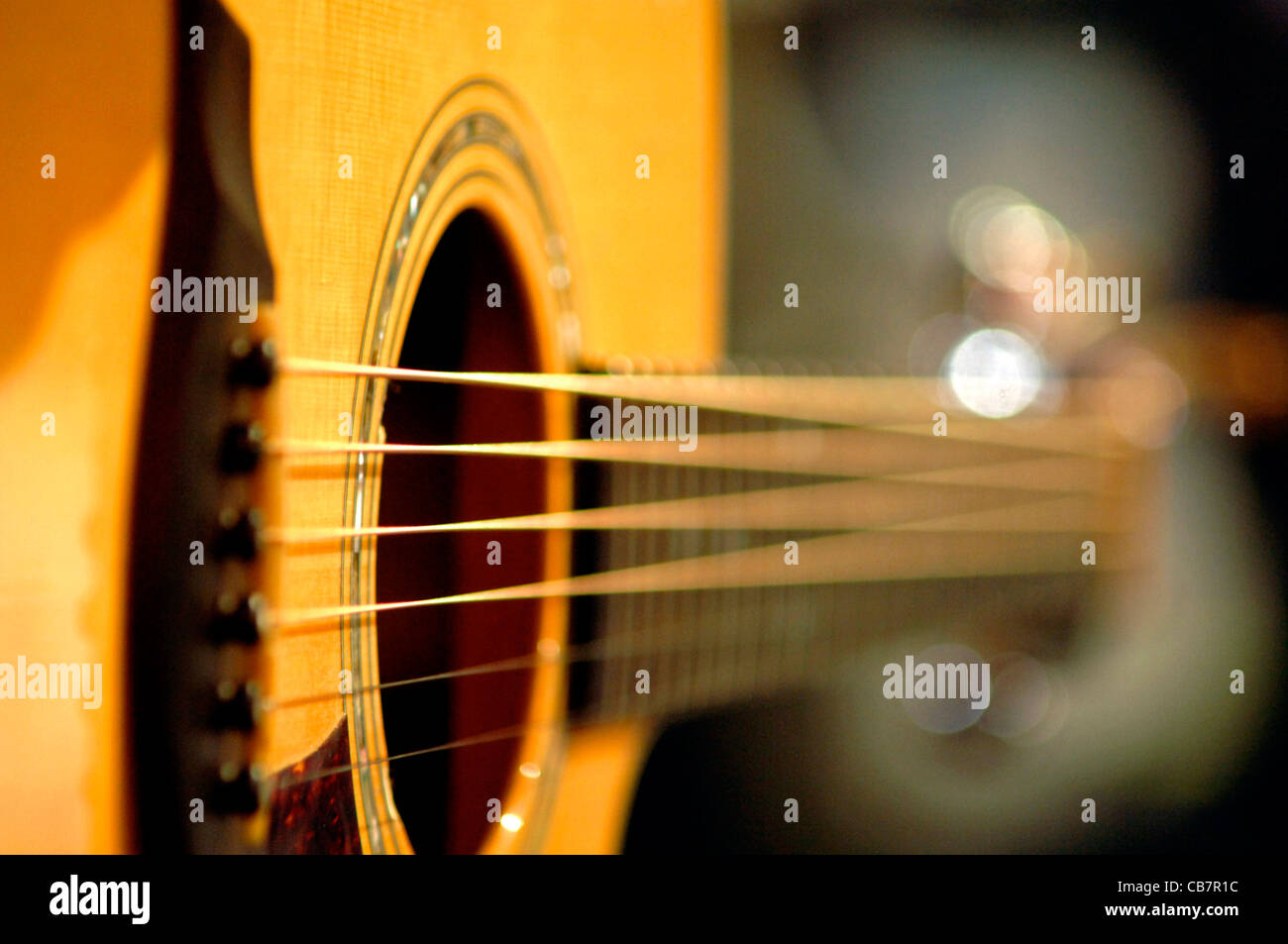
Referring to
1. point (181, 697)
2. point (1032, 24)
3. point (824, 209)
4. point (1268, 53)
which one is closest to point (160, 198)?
point (181, 697)

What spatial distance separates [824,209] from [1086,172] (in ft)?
0.97

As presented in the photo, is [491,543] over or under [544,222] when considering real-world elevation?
under

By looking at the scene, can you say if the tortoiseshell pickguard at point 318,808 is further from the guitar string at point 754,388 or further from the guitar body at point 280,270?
the guitar string at point 754,388

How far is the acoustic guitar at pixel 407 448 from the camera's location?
25 cm

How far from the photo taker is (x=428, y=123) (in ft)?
1.14

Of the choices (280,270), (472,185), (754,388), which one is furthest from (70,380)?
(754,388)

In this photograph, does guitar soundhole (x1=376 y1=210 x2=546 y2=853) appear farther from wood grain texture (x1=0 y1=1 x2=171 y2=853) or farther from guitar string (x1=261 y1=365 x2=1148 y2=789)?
wood grain texture (x1=0 y1=1 x2=171 y2=853)

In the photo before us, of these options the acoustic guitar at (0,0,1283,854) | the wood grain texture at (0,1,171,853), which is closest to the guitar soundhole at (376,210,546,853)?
the acoustic guitar at (0,0,1283,854)

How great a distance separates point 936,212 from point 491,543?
0.52m

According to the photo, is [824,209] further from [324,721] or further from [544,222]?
[324,721]
